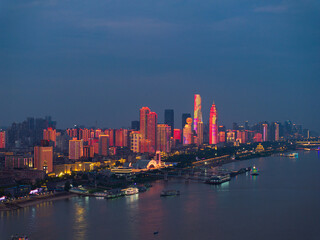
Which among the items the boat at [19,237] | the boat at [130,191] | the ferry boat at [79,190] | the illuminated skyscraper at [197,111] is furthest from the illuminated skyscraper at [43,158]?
the illuminated skyscraper at [197,111]

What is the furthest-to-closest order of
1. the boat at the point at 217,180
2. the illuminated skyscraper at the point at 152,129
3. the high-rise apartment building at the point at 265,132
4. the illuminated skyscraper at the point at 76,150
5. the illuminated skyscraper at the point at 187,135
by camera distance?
the high-rise apartment building at the point at 265,132 < the illuminated skyscraper at the point at 187,135 < the illuminated skyscraper at the point at 152,129 < the illuminated skyscraper at the point at 76,150 < the boat at the point at 217,180

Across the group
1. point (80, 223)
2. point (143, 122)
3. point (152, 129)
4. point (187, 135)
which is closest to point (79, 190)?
point (80, 223)

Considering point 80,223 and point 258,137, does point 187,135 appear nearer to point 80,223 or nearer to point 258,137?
point 258,137

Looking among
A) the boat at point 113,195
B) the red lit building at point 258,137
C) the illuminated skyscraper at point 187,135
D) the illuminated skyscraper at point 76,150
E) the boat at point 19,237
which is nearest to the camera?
the boat at point 19,237

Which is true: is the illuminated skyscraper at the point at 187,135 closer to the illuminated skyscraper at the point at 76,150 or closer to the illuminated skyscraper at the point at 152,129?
the illuminated skyscraper at the point at 152,129

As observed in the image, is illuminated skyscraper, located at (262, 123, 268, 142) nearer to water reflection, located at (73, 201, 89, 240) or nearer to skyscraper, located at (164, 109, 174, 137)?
skyscraper, located at (164, 109, 174, 137)

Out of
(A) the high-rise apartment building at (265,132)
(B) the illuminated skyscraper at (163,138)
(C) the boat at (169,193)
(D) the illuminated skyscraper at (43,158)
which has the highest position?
(A) the high-rise apartment building at (265,132)

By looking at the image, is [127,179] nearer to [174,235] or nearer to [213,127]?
[174,235]
